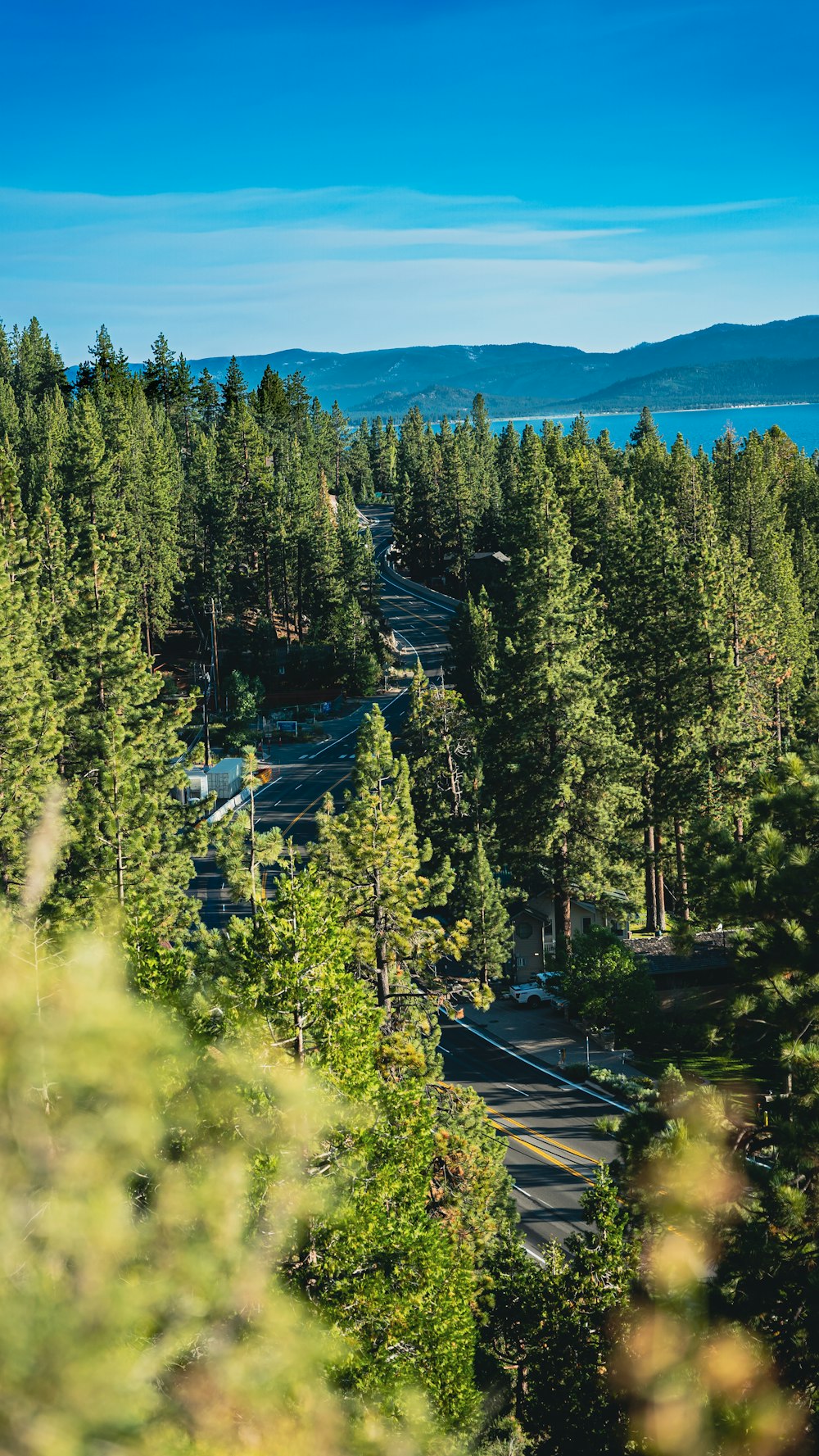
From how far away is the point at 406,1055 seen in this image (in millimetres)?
17250

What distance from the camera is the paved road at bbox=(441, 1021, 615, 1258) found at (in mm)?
25875

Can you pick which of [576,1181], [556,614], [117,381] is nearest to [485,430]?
[117,381]

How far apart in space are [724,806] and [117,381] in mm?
84054

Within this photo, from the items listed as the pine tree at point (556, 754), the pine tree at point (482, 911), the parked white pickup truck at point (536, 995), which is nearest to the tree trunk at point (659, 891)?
the parked white pickup truck at point (536, 995)

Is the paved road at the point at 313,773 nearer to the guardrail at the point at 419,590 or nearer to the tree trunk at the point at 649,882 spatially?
the guardrail at the point at 419,590

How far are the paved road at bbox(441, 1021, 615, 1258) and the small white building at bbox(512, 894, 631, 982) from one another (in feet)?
18.4

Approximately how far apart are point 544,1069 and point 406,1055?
65.4 ft

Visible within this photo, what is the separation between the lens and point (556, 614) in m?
37.2

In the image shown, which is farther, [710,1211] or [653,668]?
[653,668]

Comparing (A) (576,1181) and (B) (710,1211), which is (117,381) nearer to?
(A) (576,1181)

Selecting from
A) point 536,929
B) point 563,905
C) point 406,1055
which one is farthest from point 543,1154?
point 536,929

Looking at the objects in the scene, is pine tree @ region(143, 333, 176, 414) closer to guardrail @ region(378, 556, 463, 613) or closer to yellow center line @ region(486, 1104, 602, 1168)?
guardrail @ region(378, 556, 463, 613)

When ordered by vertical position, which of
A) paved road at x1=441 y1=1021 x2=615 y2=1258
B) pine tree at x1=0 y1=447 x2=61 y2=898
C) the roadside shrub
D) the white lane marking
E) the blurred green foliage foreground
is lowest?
the white lane marking

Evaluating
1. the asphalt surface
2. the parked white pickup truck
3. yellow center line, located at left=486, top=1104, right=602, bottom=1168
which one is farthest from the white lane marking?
the parked white pickup truck
